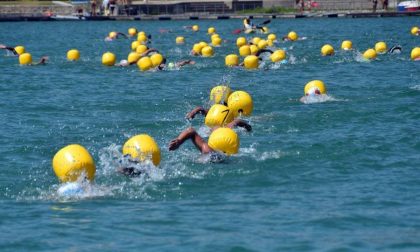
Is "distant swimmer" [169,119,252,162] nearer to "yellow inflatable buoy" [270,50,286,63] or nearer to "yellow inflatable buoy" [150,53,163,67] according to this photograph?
"yellow inflatable buoy" [150,53,163,67]

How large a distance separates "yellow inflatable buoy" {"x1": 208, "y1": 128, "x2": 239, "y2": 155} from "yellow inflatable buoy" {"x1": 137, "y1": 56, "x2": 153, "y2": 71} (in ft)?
54.6

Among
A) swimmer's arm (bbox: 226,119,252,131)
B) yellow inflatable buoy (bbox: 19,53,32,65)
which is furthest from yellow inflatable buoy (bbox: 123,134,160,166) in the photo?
yellow inflatable buoy (bbox: 19,53,32,65)

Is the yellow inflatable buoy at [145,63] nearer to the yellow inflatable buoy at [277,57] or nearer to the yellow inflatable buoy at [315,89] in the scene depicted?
the yellow inflatable buoy at [277,57]

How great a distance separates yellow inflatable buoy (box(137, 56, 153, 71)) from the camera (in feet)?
108

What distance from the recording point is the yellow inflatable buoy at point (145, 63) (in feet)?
108

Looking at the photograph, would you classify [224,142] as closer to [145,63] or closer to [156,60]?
[145,63]

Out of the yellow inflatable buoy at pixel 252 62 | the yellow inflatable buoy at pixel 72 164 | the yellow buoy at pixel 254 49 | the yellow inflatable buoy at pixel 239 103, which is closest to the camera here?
the yellow inflatable buoy at pixel 72 164

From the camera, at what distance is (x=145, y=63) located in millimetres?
32750

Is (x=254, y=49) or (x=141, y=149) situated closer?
(x=141, y=149)

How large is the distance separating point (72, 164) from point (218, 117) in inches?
200

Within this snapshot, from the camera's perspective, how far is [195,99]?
1011 inches

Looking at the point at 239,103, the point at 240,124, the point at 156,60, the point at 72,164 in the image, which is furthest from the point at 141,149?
the point at 156,60

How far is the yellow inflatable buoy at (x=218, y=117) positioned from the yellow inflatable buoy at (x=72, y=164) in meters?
4.73

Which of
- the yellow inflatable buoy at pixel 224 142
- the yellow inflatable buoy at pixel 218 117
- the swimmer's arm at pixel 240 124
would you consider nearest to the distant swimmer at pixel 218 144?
the yellow inflatable buoy at pixel 224 142
